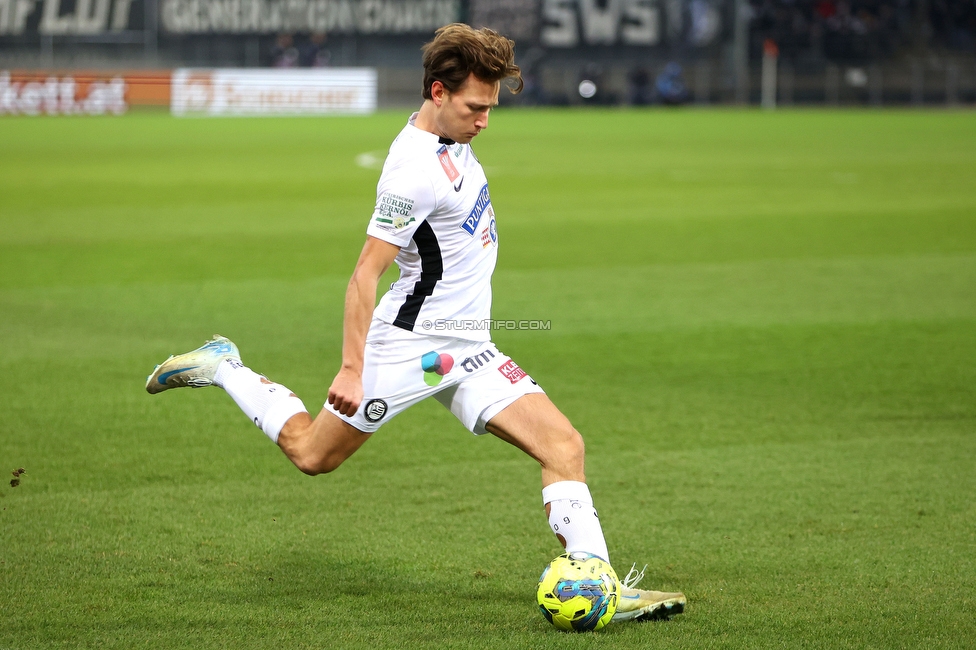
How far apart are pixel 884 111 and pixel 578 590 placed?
158 feet

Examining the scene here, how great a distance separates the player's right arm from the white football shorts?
0.97 feet

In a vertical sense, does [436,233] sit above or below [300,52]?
below

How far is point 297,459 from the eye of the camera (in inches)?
185

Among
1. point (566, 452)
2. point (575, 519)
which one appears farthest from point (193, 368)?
point (575, 519)

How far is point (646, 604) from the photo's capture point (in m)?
4.31

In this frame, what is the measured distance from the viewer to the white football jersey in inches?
164

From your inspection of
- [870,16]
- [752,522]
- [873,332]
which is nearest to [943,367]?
[873,332]

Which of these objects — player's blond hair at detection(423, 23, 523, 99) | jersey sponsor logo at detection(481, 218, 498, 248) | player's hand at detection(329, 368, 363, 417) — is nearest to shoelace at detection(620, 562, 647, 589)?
player's hand at detection(329, 368, 363, 417)

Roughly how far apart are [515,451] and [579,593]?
8.49 ft

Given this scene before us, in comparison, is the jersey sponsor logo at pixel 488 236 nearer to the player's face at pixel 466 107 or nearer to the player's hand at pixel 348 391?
the player's face at pixel 466 107

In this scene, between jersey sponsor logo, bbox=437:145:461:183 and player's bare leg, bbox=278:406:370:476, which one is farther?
player's bare leg, bbox=278:406:370:476

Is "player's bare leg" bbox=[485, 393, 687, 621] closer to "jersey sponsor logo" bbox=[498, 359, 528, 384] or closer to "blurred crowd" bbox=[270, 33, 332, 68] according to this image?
"jersey sponsor logo" bbox=[498, 359, 528, 384]

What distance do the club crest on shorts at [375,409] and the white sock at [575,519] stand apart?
2.15 ft

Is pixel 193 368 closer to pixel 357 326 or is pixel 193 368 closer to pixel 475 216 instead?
pixel 357 326
